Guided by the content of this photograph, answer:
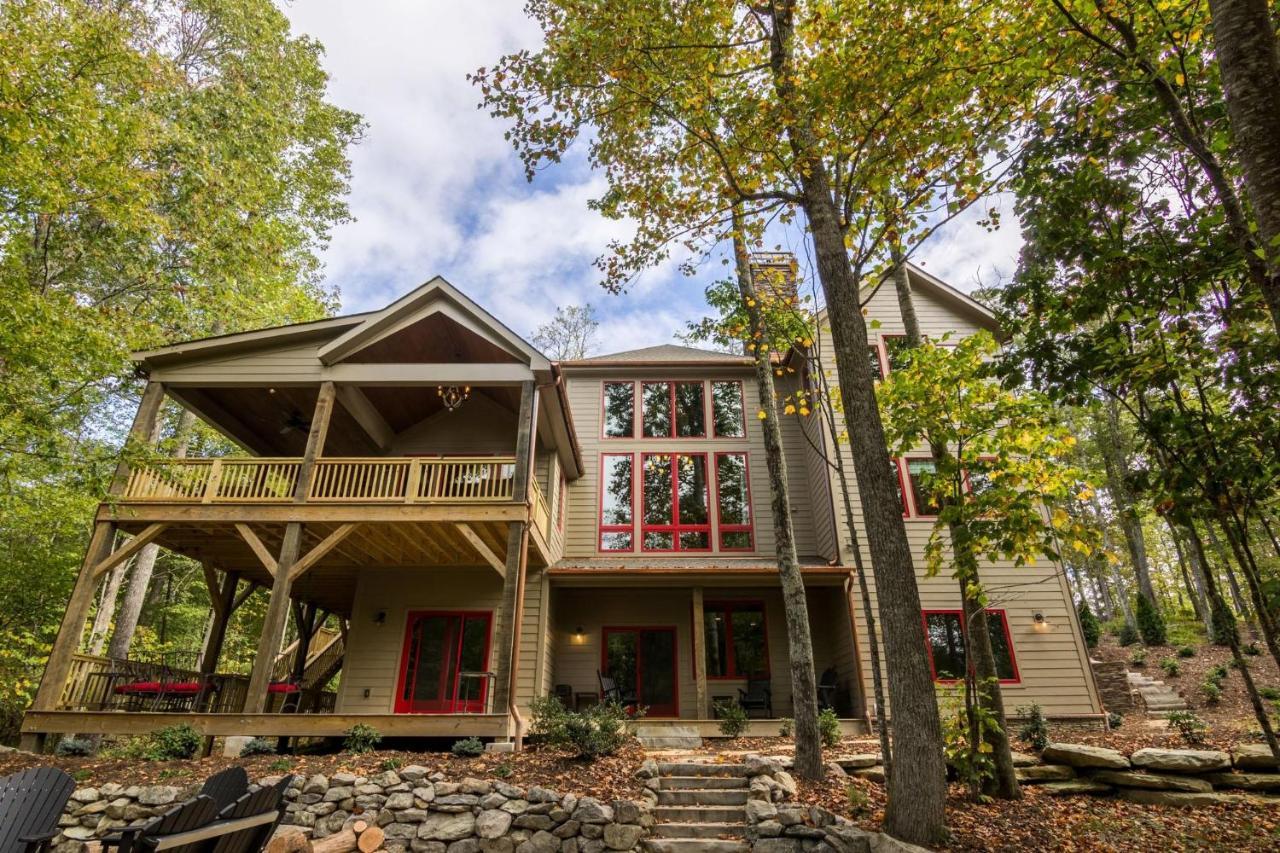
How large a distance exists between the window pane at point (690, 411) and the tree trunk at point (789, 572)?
5.29 metres

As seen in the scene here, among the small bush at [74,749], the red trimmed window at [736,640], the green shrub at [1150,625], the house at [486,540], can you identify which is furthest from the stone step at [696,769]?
the green shrub at [1150,625]

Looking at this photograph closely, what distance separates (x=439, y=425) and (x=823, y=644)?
928 centimetres

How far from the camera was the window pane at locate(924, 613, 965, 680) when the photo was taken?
36.1 feet

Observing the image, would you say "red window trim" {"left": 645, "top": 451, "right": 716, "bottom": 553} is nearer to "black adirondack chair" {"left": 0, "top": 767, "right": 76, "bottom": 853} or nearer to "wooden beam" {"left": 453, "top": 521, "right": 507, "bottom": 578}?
"wooden beam" {"left": 453, "top": 521, "right": 507, "bottom": 578}

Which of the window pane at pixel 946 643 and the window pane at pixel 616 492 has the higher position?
the window pane at pixel 616 492

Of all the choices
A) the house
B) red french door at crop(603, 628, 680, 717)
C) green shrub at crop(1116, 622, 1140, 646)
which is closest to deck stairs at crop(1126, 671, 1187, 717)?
the house

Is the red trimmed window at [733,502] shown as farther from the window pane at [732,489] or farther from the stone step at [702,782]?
Result: the stone step at [702,782]

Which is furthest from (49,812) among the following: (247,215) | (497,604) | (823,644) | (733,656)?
(247,215)

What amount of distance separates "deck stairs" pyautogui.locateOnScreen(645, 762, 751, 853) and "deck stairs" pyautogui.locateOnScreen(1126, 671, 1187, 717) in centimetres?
1056

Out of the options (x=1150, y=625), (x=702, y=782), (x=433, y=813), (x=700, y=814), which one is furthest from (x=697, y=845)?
(x=1150, y=625)

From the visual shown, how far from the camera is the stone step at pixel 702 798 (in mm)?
6594

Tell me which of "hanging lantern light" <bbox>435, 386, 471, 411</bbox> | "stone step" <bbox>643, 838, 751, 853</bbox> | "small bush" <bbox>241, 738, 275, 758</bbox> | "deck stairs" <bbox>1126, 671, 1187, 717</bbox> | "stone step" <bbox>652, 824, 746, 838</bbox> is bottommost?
"stone step" <bbox>643, 838, 751, 853</bbox>

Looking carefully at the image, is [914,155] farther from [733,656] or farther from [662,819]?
[733,656]

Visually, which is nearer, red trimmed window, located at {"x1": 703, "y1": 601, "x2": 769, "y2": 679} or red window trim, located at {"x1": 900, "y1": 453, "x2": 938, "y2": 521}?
red window trim, located at {"x1": 900, "y1": 453, "x2": 938, "y2": 521}
